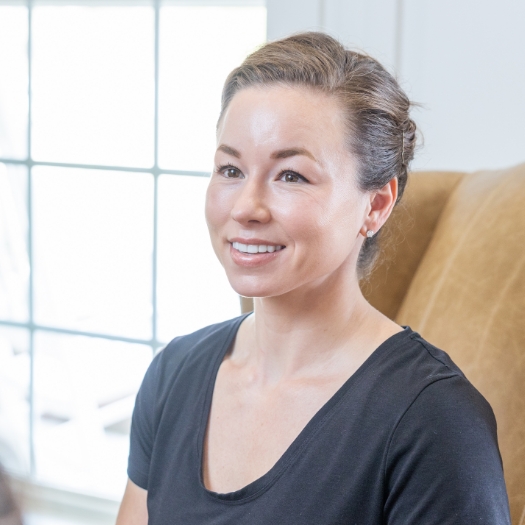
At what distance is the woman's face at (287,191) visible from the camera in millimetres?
1031

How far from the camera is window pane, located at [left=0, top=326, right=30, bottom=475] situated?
244 cm

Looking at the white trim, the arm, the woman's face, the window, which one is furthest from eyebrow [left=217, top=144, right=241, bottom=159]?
the white trim

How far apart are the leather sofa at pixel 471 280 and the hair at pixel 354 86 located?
172 millimetres

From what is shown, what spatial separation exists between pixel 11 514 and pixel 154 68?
61.5 inches

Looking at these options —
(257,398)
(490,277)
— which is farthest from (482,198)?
(257,398)

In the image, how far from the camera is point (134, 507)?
129cm

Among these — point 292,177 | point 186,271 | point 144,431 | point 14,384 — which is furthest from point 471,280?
point 14,384

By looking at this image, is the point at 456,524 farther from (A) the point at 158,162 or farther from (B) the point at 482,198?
(A) the point at 158,162

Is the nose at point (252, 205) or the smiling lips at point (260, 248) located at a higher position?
the nose at point (252, 205)

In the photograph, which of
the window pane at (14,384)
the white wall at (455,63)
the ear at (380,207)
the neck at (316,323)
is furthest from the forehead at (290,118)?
the window pane at (14,384)

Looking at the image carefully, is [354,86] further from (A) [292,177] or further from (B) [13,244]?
(B) [13,244]

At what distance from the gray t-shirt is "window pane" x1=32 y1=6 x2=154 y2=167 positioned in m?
1.18

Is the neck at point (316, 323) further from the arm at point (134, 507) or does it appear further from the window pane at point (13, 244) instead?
the window pane at point (13, 244)

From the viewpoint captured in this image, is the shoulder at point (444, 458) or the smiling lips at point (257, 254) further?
the smiling lips at point (257, 254)
